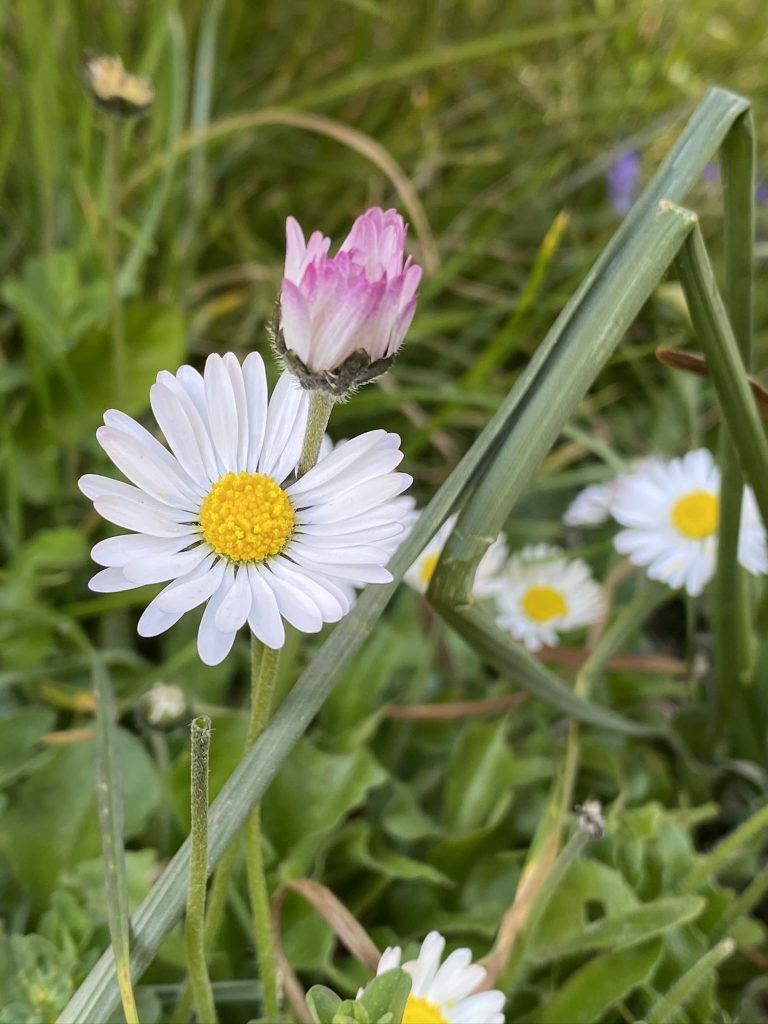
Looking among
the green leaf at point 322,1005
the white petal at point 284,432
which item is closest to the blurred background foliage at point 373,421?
the green leaf at point 322,1005

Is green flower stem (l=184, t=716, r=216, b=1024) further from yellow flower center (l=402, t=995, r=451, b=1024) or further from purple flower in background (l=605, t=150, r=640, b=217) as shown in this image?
purple flower in background (l=605, t=150, r=640, b=217)

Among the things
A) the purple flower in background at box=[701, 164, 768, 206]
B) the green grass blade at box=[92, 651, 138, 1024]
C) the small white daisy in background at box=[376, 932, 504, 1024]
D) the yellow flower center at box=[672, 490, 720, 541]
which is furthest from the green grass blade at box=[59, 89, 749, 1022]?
the purple flower in background at box=[701, 164, 768, 206]

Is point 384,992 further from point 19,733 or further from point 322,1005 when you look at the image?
point 19,733

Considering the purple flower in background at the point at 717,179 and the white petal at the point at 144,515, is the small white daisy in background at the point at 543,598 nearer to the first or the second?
the white petal at the point at 144,515

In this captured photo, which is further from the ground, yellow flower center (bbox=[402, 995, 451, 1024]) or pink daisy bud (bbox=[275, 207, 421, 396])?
pink daisy bud (bbox=[275, 207, 421, 396])

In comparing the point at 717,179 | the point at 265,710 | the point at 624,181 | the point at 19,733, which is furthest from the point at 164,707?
the point at 717,179

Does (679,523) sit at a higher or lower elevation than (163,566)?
higher
